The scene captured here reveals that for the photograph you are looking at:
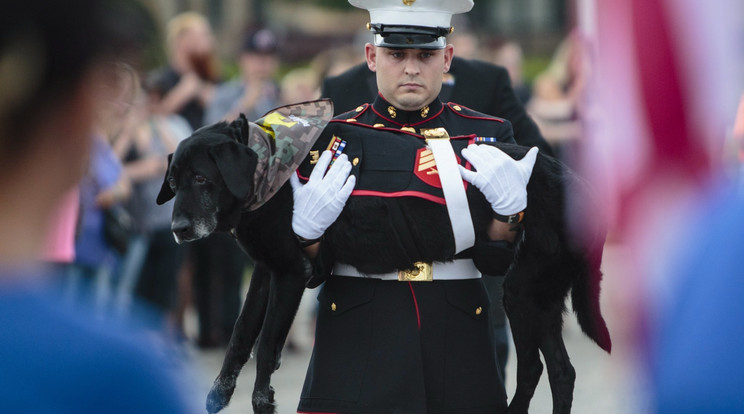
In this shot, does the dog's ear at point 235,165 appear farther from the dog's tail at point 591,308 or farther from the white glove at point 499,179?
the dog's tail at point 591,308

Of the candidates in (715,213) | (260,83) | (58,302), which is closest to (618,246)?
(715,213)

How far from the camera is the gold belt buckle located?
354 cm

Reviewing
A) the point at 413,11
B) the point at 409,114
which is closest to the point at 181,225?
the point at 409,114

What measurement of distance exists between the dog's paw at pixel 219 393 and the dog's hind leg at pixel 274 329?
0.07 metres

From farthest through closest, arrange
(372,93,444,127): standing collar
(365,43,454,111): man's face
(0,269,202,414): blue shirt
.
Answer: (372,93,444,127): standing collar < (365,43,454,111): man's face < (0,269,202,414): blue shirt

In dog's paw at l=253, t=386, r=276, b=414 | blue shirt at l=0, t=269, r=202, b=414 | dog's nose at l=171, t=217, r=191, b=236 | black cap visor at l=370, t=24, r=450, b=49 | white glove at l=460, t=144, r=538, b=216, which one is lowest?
dog's paw at l=253, t=386, r=276, b=414

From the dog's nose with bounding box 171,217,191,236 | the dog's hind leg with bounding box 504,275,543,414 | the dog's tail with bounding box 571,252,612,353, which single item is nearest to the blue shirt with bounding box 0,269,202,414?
the dog's nose with bounding box 171,217,191,236

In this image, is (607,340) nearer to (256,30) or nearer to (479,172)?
(479,172)

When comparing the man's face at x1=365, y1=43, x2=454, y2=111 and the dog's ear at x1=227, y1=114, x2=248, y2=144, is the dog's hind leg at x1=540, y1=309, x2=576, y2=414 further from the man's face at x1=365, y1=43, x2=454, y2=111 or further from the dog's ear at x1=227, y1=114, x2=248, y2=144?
the dog's ear at x1=227, y1=114, x2=248, y2=144

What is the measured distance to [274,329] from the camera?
349 cm

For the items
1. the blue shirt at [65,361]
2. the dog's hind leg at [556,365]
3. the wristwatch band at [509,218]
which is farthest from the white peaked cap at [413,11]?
the blue shirt at [65,361]

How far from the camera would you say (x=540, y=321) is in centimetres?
360

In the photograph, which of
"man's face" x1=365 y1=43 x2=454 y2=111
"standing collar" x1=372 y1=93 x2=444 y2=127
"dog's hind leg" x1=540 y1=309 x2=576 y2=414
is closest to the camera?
"dog's hind leg" x1=540 y1=309 x2=576 y2=414

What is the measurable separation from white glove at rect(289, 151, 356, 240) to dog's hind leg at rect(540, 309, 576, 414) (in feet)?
2.28
